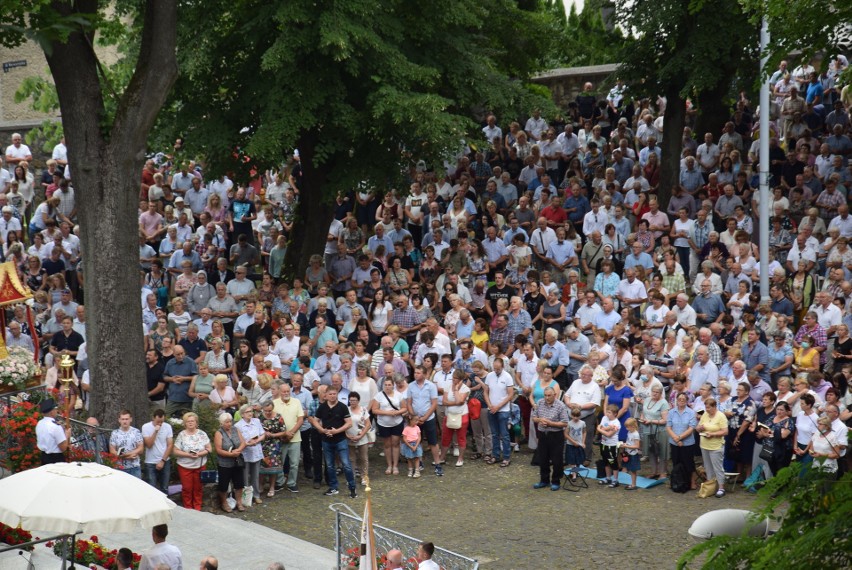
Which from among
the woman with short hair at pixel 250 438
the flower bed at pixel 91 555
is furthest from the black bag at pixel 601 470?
the flower bed at pixel 91 555

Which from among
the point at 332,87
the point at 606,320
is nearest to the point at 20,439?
the point at 332,87

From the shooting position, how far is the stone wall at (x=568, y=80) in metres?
34.6

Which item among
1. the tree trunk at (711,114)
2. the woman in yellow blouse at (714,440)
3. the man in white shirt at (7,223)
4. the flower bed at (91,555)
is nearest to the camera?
the flower bed at (91,555)

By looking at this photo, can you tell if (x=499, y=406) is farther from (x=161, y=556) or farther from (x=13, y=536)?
(x=161, y=556)

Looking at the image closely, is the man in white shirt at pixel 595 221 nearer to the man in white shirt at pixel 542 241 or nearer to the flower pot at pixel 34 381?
the man in white shirt at pixel 542 241

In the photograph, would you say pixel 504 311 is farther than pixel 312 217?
No

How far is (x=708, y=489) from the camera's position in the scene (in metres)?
17.8

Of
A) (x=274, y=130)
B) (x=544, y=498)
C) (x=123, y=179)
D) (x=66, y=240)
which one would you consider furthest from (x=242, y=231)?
(x=544, y=498)

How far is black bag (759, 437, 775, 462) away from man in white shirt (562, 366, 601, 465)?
8.42 ft

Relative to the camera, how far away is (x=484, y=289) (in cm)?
2302

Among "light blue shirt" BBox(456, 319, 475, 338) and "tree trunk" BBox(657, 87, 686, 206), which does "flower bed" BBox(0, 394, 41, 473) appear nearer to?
"light blue shirt" BBox(456, 319, 475, 338)

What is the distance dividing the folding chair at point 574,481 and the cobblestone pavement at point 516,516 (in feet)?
0.35

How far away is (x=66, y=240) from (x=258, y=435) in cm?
1033

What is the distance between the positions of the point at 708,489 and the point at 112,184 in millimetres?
9774
